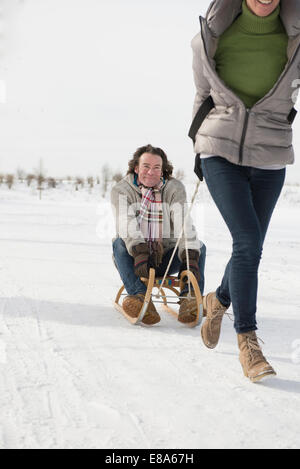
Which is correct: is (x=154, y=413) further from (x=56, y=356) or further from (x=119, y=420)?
(x=56, y=356)

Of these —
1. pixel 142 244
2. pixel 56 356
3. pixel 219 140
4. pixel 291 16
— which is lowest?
pixel 56 356

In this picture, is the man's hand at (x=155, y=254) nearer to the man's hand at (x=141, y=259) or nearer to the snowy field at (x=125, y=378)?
the man's hand at (x=141, y=259)

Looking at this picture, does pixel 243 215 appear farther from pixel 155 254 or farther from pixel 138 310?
pixel 155 254

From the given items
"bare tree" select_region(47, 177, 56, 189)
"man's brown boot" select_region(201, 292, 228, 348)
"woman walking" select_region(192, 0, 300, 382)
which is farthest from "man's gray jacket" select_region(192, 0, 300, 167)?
"bare tree" select_region(47, 177, 56, 189)

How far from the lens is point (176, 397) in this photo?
7.77 ft

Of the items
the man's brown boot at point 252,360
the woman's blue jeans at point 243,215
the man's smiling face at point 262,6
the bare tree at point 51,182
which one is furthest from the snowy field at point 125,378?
the bare tree at point 51,182

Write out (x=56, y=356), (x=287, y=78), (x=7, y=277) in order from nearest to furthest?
(x=287, y=78)
(x=56, y=356)
(x=7, y=277)

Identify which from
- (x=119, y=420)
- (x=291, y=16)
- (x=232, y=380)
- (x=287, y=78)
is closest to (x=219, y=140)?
(x=287, y=78)

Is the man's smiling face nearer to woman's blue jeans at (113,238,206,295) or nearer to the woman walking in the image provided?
the woman walking

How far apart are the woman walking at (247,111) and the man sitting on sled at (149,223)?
47.7 inches

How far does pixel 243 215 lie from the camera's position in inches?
104

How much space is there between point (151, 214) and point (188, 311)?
858 mm

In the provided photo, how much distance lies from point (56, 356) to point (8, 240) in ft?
20.1

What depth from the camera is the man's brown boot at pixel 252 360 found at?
8.28 ft
